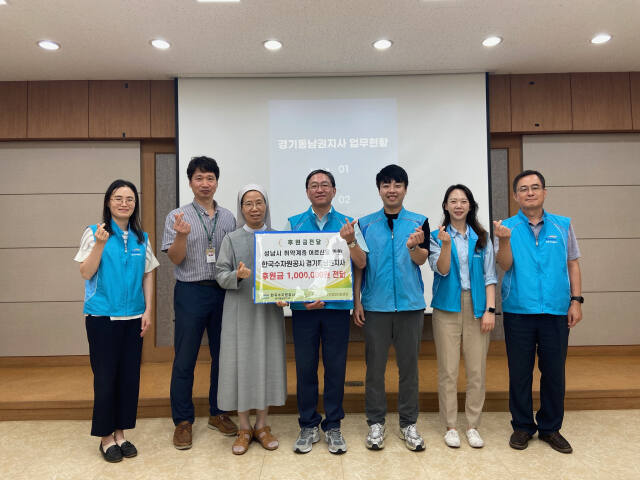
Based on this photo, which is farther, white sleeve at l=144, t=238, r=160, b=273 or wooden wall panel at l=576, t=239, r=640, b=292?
wooden wall panel at l=576, t=239, r=640, b=292

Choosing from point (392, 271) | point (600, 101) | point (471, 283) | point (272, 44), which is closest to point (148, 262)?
point (392, 271)

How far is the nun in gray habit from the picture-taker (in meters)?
2.18

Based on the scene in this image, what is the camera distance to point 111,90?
3.74 m

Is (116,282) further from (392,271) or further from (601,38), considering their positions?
Answer: (601,38)

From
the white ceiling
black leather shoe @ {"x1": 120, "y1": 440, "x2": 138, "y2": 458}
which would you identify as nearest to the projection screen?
the white ceiling

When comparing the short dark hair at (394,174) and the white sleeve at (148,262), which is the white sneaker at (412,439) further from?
the white sleeve at (148,262)

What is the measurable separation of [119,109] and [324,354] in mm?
3110

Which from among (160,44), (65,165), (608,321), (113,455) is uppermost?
(160,44)

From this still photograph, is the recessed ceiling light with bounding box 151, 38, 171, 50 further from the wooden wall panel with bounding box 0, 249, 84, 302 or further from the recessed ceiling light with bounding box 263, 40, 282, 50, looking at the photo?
the wooden wall panel with bounding box 0, 249, 84, 302

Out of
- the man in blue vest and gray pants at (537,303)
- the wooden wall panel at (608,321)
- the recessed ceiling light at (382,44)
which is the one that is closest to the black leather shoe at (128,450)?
the man in blue vest and gray pants at (537,303)

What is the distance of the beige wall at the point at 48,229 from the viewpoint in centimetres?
381

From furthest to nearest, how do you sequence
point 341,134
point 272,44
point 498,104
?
point 498,104
point 341,134
point 272,44

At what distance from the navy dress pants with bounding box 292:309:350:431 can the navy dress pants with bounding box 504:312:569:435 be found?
1009mm

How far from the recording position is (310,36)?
3.02 m
